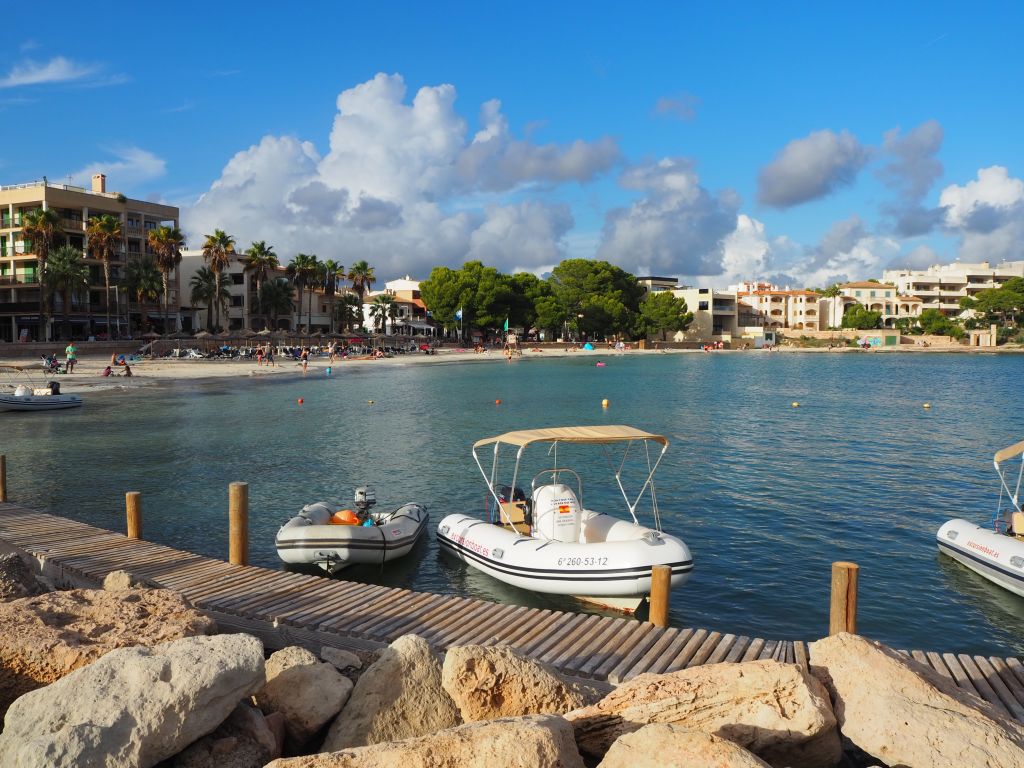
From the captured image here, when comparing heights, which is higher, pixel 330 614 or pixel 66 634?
pixel 66 634

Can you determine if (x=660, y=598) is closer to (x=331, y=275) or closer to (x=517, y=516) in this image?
(x=517, y=516)

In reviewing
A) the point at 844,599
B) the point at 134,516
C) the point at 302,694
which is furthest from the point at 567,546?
the point at 134,516

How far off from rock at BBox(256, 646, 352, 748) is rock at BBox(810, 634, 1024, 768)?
407cm

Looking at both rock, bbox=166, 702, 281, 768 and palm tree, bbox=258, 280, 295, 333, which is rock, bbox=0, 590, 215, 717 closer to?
rock, bbox=166, 702, 281, 768

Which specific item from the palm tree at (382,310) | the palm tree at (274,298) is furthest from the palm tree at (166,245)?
the palm tree at (382,310)

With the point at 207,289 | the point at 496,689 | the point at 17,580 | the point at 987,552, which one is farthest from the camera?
the point at 207,289

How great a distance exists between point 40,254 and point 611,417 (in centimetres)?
5217

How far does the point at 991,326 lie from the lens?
140 metres

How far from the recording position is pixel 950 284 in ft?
514

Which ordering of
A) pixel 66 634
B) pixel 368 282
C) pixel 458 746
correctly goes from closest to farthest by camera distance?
pixel 458 746 < pixel 66 634 < pixel 368 282

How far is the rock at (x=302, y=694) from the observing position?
642 centimetres

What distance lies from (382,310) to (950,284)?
378 ft

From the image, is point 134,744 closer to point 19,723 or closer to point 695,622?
point 19,723

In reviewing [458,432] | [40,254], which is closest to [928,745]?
[458,432]
